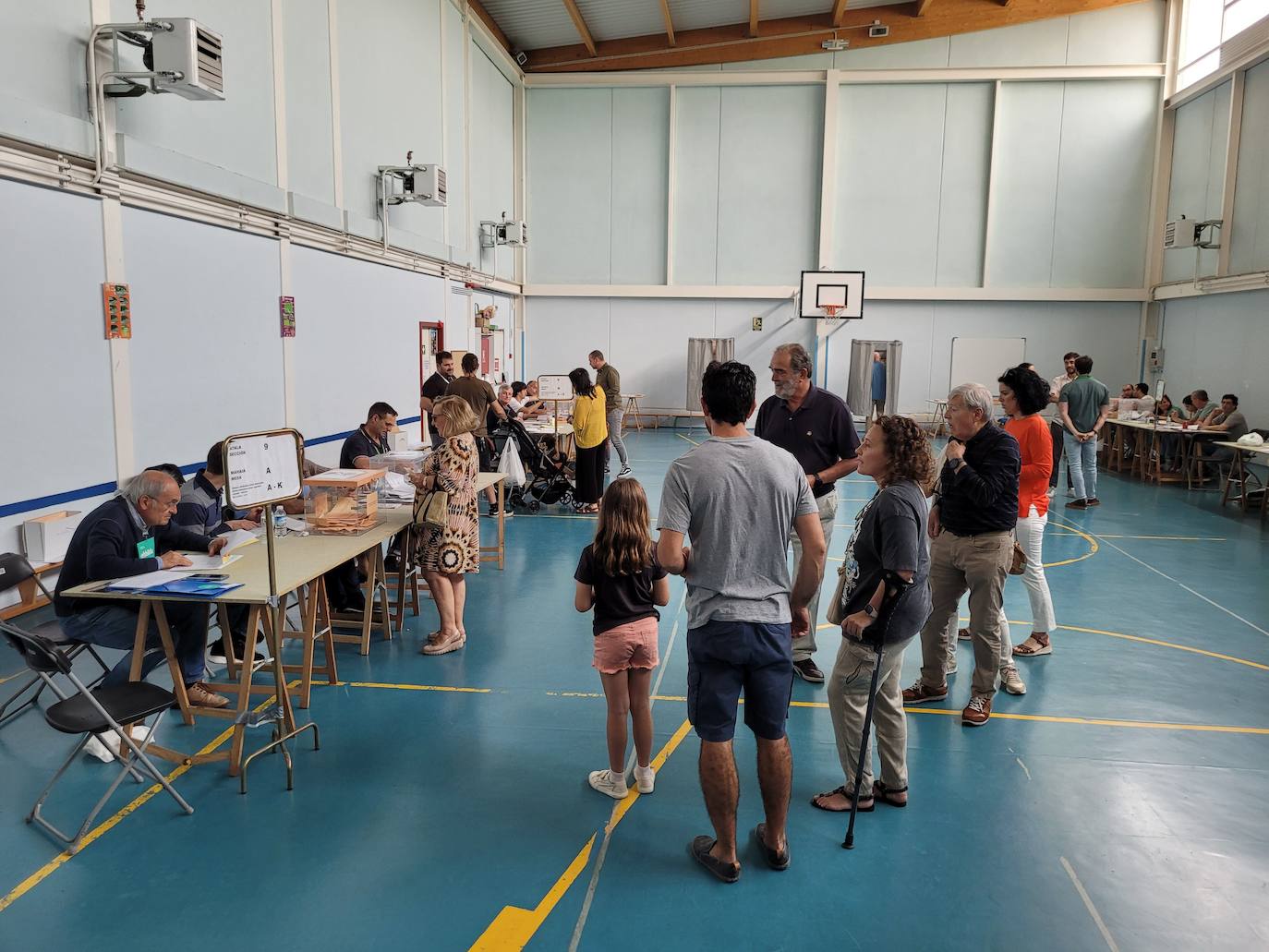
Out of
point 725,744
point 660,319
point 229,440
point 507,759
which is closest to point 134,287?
point 229,440

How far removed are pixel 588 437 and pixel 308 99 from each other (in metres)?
4.86

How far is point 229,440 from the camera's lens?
11.7 ft

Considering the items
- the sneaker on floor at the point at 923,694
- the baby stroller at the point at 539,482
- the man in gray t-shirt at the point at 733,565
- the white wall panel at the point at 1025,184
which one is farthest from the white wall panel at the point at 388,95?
the white wall panel at the point at 1025,184

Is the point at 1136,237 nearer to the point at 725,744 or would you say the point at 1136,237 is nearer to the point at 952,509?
the point at 952,509

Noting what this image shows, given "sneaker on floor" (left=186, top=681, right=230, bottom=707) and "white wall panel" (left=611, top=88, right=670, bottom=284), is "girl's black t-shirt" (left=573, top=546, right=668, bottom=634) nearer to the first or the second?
"sneaker on floor" (left=186, top=681, right=230, bottom=707)

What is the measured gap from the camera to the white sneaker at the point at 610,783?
3865mm

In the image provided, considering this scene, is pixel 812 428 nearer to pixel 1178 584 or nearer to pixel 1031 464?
pixel 1031 464

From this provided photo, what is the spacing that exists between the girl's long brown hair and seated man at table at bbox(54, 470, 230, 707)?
7.80 ft

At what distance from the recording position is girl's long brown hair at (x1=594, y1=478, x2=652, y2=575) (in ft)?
11.5

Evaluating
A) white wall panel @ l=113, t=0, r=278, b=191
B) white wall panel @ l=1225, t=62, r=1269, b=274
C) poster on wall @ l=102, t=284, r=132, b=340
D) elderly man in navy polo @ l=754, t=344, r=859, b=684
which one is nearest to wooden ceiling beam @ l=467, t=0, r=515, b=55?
white wall panel @ l=113, t=0, r=278, b=191

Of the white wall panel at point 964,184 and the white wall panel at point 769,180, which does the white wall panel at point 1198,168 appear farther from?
the white wall panel at point 769,180

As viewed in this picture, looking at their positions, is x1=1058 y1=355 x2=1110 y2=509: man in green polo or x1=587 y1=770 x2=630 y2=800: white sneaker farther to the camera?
x1=1058 y1=355 x2=1110 y2=509: man in green polo

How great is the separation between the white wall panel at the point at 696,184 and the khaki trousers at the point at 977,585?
15925 mm

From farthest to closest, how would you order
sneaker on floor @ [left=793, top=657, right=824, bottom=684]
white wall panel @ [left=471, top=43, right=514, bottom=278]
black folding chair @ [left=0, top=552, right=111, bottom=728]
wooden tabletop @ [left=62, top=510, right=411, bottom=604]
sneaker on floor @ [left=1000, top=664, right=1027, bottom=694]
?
white wall panel @ [left=471, top=43, right=514, bottom=278], sneaker on floor @ [left=793, top=657, right=824, bottom=684], sneaker on floor @ [left=1000, top=664, right=1027, bottom=694], black folding chair @ [left=0, top=552, right=111, bottom=728], wooden tabletop @ [left=62, top=510, right=411, bottom=604]
